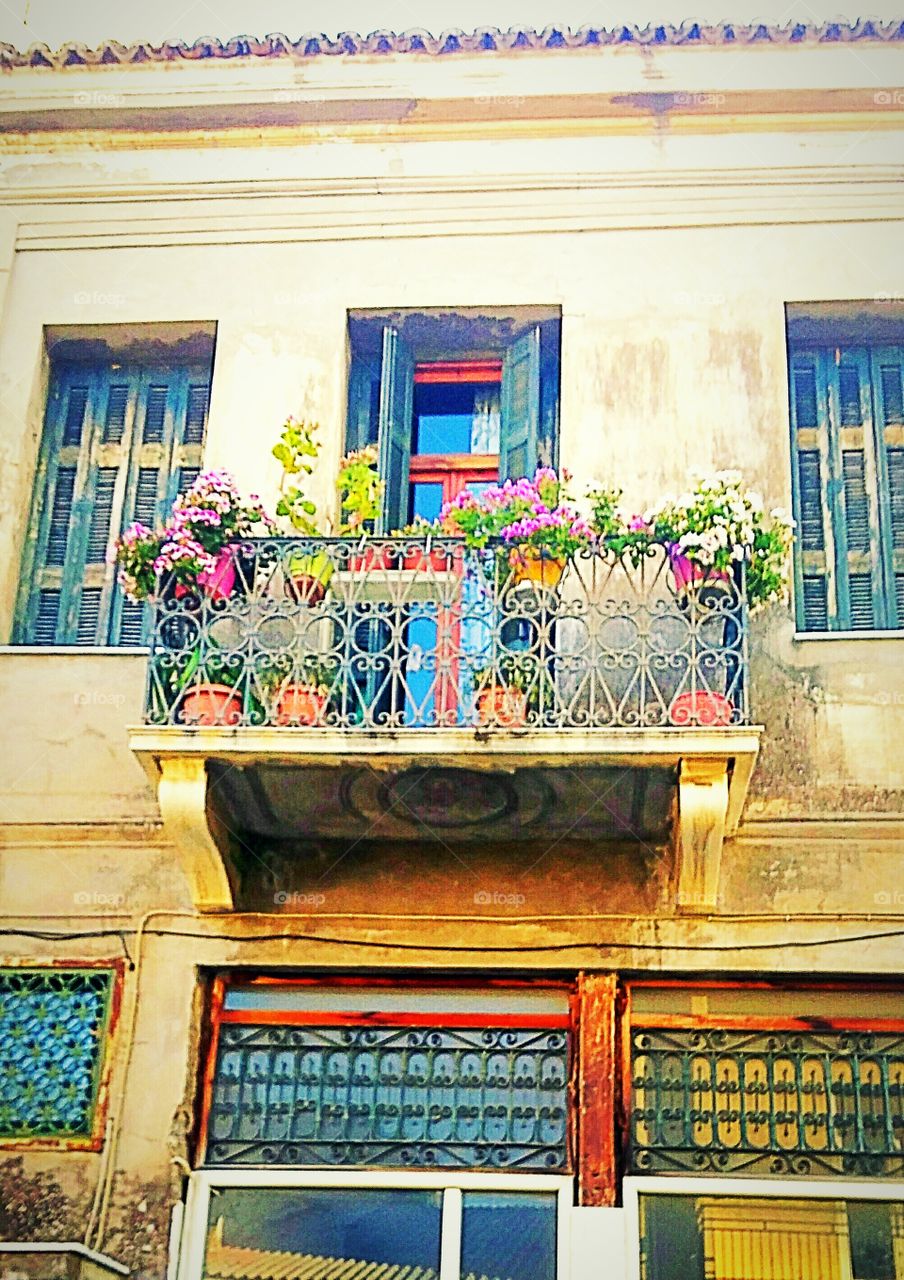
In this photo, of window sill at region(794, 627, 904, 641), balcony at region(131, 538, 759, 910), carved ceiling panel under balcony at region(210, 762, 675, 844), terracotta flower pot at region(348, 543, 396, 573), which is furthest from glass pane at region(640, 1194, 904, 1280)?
terracotta flower pot at region(348, 543, 396, 573)

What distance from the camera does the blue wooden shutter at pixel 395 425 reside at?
10.2 m

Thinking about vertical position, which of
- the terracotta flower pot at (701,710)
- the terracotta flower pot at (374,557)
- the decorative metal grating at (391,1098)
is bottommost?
the decorative metal grating at (391,1098)

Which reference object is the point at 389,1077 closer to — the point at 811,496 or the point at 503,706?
the point at 503,706

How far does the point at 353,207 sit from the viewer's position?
428 inches

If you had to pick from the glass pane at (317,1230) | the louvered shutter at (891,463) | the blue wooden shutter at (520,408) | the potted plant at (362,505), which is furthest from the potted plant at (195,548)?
the louvered shutter at (891,463)

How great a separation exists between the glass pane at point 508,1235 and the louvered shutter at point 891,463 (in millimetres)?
3347

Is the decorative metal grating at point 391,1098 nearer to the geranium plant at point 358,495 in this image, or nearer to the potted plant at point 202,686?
the potted plant at point 202,686

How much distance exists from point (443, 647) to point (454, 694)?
0.41m

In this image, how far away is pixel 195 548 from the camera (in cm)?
907

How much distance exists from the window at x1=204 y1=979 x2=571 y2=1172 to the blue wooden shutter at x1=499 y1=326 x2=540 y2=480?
276 centimetres

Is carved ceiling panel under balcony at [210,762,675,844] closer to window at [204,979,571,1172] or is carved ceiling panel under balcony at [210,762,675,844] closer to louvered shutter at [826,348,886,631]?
window at [204,979,571,1172]

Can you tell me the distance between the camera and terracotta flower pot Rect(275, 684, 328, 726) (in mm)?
8750

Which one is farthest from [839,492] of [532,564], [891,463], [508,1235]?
[508,1235]

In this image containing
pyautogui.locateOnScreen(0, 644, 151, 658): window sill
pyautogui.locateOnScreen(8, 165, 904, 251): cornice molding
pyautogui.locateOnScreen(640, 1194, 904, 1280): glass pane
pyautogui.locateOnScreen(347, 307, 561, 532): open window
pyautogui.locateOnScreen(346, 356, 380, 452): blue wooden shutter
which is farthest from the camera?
pyautogui.locateOnScreen(8, 165, 904, 251): cornice molding
